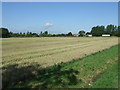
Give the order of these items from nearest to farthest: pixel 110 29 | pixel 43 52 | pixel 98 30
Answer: pixel 43 52, pixel 110 29, pixel 98 30

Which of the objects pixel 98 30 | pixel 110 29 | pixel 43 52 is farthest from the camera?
pixel 98 30

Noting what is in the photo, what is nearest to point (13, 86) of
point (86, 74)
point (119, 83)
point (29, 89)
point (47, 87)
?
point (29, 89)

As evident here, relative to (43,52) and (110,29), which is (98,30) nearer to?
(110,29)

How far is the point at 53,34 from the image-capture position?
136 m

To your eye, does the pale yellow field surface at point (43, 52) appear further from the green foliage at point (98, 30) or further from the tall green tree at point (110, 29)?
the tall green tree at point (110, 29)

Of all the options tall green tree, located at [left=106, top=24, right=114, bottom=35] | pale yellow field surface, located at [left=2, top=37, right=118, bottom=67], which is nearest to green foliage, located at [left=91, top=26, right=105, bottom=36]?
tall green tree, located at [left=106, top=24, right=114, bottom=35]

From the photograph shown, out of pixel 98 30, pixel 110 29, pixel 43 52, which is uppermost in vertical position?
pixel 110 29

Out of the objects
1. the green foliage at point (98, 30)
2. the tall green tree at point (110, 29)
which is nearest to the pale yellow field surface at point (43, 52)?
the green foliage at point (98, 30)

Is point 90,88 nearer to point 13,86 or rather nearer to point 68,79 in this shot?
point 68,79

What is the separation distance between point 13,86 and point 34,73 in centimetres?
210

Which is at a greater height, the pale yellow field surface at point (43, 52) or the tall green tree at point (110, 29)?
the tall green tree at point (110, 29)

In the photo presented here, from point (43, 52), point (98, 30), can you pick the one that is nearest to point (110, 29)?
point (98, 30)

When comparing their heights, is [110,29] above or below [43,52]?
above

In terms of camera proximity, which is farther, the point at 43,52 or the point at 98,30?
the point at 98,30
